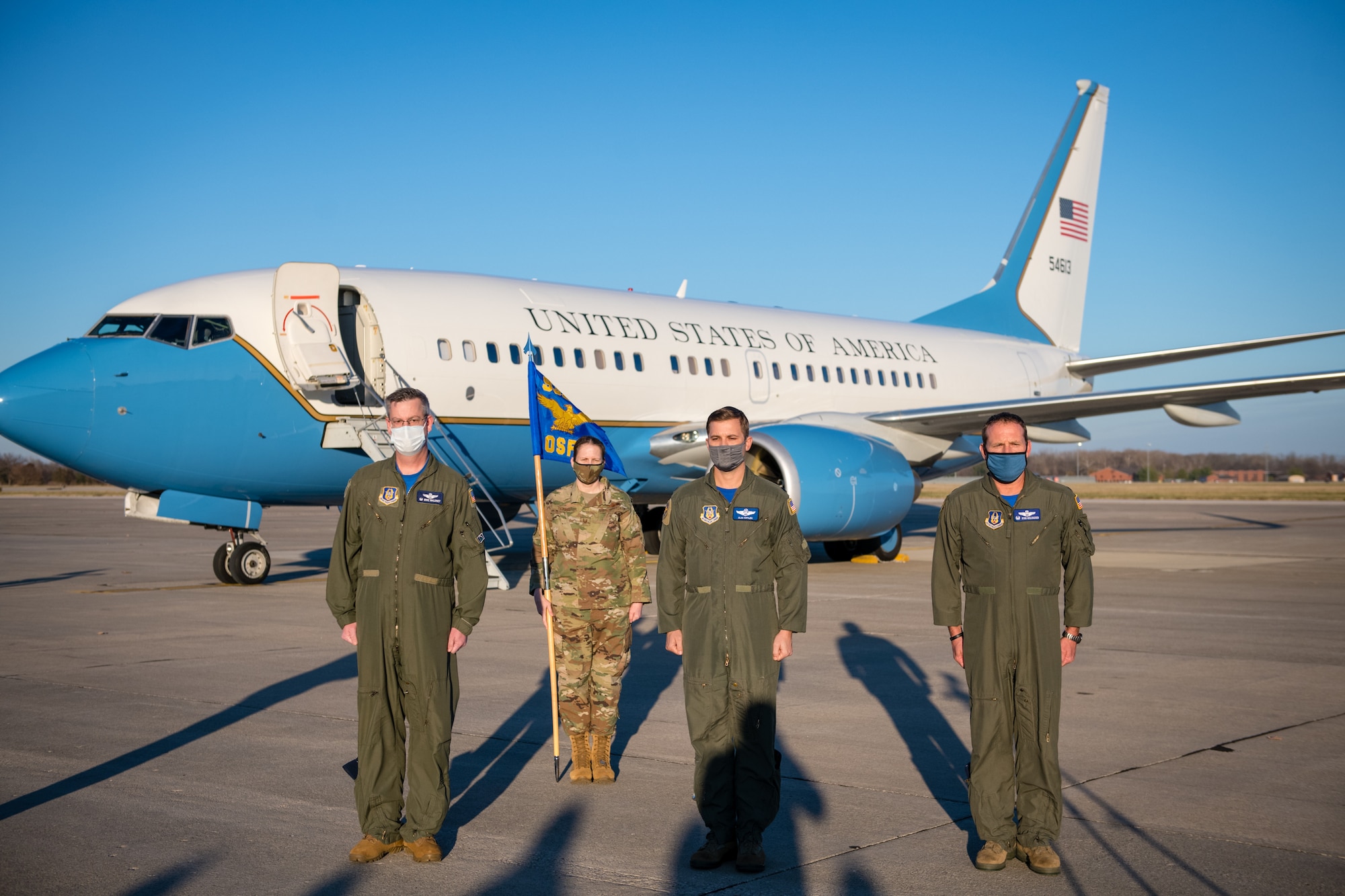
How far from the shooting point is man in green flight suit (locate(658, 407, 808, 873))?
4484 mm

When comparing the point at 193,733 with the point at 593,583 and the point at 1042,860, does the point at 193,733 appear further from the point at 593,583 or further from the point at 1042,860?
the point at 1042,860

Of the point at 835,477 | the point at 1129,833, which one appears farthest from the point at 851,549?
the point at 1129,833

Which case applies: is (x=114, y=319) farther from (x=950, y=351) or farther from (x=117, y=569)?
(x=950, y=351)

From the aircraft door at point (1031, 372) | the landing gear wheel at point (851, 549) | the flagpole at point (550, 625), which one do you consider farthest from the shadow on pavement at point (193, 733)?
the aircraft door at point (1031, 372)

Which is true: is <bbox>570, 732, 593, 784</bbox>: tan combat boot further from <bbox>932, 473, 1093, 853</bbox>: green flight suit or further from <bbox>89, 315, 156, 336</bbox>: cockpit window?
<bbox>89, 315, 156, 336</bbox>: cockpit window

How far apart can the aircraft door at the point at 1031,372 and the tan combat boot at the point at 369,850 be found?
20.9 meters

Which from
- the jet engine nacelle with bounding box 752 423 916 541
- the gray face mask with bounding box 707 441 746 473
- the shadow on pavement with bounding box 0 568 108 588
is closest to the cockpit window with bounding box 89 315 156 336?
the shadow on pavement with bounding box 0 568 108 588

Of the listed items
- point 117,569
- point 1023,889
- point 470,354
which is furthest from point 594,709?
point 117,569

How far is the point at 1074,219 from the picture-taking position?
26.0 metres

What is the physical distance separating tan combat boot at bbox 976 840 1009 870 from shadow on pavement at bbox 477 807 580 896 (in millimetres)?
1530

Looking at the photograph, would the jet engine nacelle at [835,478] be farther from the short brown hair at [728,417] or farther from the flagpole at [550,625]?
the short brown hair at [728,417]

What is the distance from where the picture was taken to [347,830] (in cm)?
474

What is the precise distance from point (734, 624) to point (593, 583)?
1.36 m

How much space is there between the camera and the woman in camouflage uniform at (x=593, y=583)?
5.77 meters
